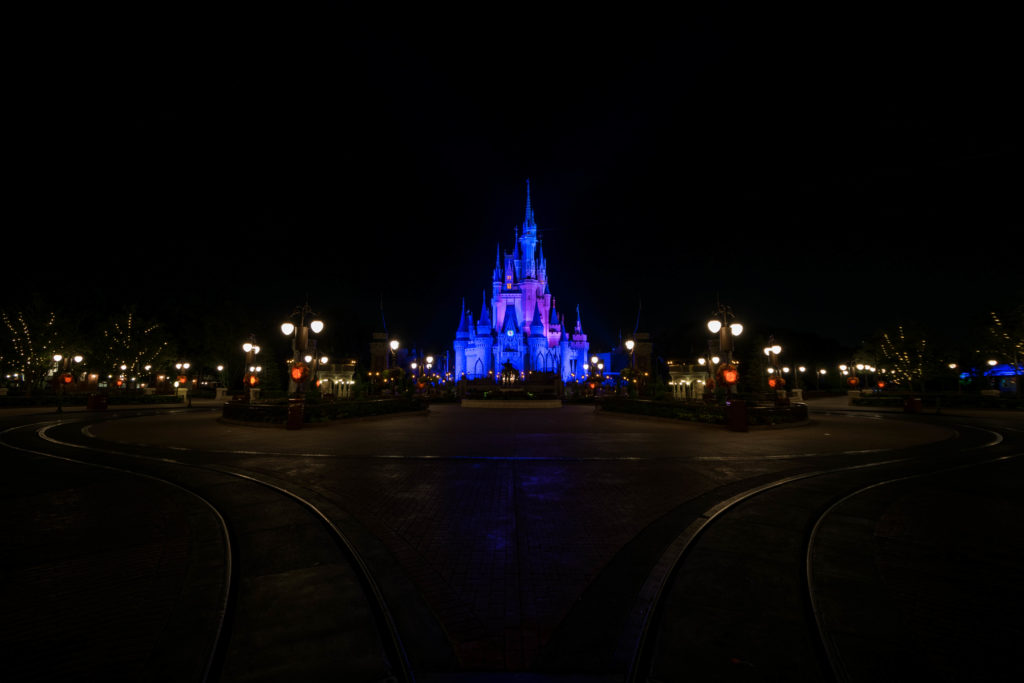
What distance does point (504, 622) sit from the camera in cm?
354

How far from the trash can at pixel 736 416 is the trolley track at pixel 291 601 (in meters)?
15.7

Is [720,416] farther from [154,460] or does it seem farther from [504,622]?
[154,460]

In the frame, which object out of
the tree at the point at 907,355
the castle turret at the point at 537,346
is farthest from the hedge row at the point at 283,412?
the castle turret at the point at 537,346

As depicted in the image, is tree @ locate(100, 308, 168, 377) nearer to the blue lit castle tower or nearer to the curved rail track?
the curved rail track

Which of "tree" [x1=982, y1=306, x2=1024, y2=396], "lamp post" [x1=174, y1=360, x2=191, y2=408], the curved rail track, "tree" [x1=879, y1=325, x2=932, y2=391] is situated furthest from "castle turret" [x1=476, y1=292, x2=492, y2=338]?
the curved rail track

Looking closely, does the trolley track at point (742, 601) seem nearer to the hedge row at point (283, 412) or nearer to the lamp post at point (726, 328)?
the lamp post at point (726, 328)

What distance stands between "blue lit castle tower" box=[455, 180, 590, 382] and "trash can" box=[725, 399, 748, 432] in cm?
7258

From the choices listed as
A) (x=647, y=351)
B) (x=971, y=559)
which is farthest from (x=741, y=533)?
(x=647, y=351)

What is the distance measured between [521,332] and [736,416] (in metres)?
81.3

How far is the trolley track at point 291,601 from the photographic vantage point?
2900 mm

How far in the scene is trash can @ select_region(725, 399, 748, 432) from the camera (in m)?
17.2

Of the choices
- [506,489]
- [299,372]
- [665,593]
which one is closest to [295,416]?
[299,372]

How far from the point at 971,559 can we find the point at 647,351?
32.1 metres

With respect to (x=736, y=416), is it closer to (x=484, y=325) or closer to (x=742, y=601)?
(x=742, y=601)
